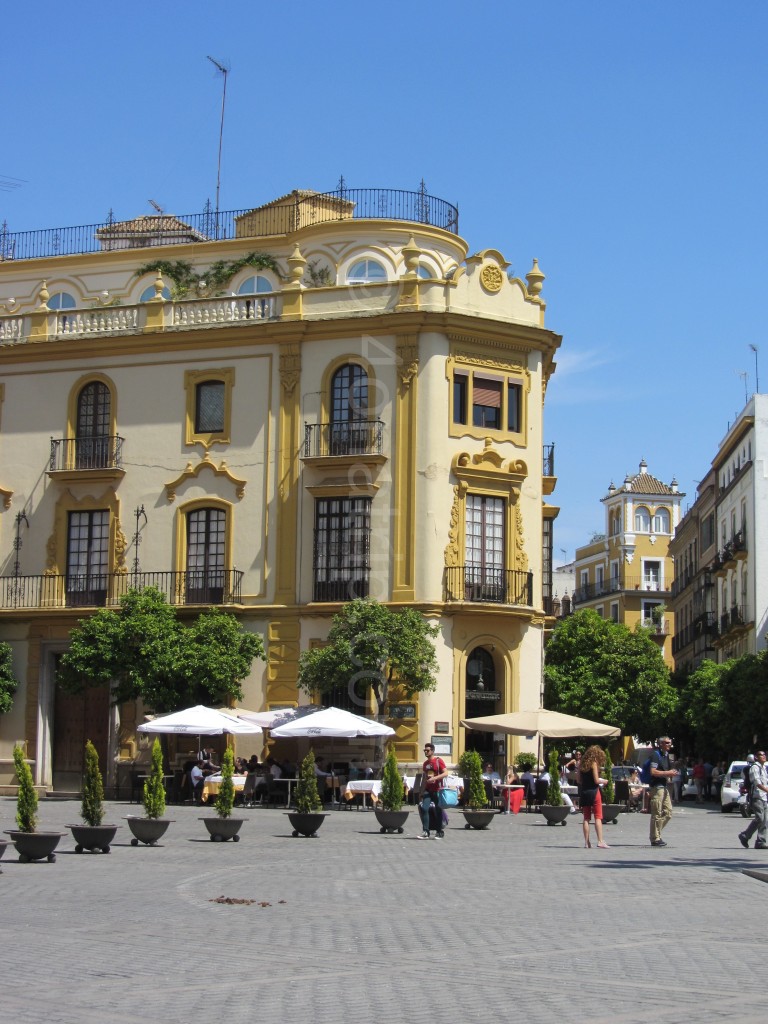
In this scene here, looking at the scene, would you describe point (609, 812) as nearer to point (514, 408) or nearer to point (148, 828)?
point (148, 828)

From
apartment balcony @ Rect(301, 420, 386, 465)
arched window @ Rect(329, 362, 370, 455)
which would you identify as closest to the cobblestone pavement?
apartment balcony @ Rect(301, 420, 386, 465)

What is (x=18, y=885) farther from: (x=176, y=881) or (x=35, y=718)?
(x=35, y=718)

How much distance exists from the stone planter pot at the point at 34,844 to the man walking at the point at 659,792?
31.9ft

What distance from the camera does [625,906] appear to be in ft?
49.8

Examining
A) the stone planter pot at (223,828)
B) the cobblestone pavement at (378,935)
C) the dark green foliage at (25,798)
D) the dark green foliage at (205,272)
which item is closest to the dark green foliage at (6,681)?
the dark green foliage at (205,272)

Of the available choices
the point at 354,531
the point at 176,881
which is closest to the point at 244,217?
the point at 354,531

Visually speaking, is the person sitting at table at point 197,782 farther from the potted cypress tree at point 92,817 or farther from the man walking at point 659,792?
the potted cypress tree at point 92,817

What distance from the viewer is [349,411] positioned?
134 feet

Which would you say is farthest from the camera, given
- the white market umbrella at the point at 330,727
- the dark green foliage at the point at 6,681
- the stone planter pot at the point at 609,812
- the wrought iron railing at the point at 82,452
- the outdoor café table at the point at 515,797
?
the wrought iron railing at the point at 82,452

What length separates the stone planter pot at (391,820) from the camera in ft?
89.4

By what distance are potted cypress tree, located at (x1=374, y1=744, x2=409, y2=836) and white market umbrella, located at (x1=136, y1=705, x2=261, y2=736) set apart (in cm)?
762

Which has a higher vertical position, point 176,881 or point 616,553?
point 616,553

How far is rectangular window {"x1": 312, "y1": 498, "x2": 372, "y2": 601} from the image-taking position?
132ft

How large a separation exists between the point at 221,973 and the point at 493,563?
30454mm
